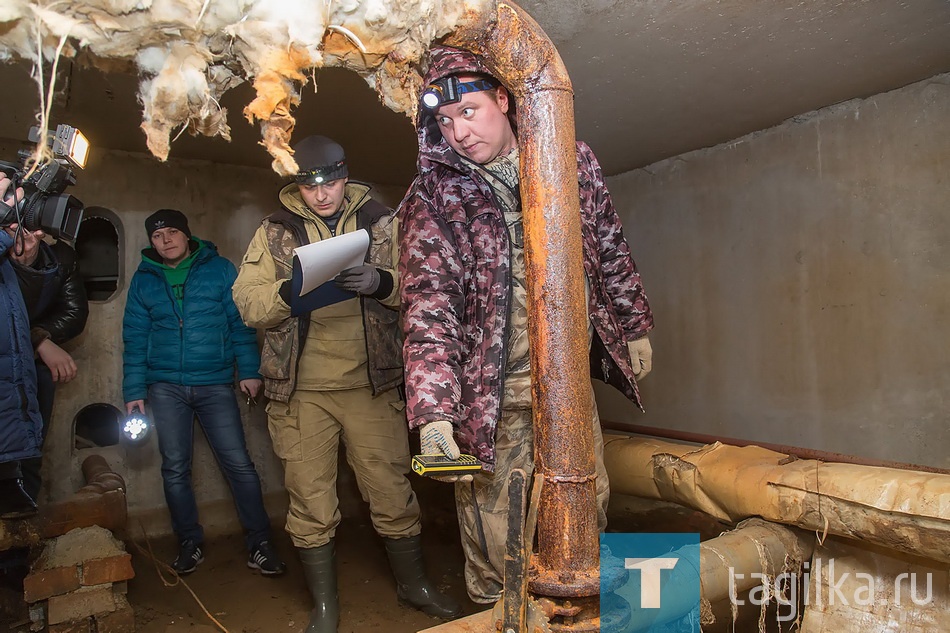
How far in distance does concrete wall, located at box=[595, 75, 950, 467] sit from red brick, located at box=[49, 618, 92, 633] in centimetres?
325

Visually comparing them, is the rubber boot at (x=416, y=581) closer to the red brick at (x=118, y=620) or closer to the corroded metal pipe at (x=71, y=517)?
the red brick at (x=118, y=620)

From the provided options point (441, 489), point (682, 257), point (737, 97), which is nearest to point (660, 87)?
point (737, 97)

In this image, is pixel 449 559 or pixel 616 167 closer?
pixel 449 559

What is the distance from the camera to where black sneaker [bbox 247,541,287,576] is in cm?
301

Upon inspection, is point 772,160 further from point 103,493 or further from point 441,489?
point 103,493

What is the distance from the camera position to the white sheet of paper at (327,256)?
181 cm

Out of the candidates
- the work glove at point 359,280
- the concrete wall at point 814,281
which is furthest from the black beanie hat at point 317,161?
the concrete wall at point 814,281

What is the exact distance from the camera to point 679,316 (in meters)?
3.97

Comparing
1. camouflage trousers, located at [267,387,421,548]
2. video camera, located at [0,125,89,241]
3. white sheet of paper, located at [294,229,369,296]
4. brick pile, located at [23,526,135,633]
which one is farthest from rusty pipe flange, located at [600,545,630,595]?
brick pile, located at [23,526,135,633]

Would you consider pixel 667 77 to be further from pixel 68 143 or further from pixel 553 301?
pixel 68 143

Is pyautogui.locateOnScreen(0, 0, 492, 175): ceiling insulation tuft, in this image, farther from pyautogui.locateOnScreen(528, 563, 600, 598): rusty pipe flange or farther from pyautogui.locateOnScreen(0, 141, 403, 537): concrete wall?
→ pyautogui.locateOnScreen(0, 141, 403, 537): concrete wall

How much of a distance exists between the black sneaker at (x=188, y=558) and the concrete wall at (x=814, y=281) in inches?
112

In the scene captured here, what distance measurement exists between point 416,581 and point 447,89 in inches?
76.8

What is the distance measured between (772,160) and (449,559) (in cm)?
281
